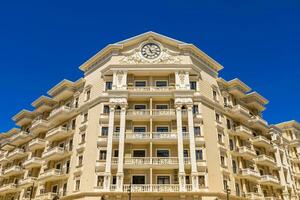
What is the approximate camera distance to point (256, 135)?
47656 mm

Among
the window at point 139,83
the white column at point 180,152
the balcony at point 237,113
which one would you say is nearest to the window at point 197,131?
the white column at point 180,152

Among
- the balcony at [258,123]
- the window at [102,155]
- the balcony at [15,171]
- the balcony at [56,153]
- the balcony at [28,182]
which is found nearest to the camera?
the window at [102,155]

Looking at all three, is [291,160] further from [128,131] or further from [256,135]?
[128,131]

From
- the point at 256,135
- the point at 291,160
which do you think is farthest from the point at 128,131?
the point at 291,160

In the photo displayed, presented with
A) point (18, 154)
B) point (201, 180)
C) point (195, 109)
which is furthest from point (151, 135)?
point (18, 154)

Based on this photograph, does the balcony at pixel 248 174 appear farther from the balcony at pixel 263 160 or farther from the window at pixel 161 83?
the window at pixel 161 83

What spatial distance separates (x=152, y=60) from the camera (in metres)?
40.2

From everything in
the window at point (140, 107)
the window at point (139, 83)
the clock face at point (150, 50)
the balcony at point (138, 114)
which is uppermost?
the clock face at point (150, 50)

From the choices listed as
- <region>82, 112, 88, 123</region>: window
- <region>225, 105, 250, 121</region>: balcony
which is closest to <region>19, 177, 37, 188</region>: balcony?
<region>82, 112, 88, 123</region>: window

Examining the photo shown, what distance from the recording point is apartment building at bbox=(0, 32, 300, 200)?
112 feet

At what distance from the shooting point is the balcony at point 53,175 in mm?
38094

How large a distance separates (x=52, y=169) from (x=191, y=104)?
20646 mm

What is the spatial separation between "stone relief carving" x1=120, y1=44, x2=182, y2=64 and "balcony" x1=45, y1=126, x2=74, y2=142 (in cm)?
1282

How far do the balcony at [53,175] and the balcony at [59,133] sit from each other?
17.1 ft
